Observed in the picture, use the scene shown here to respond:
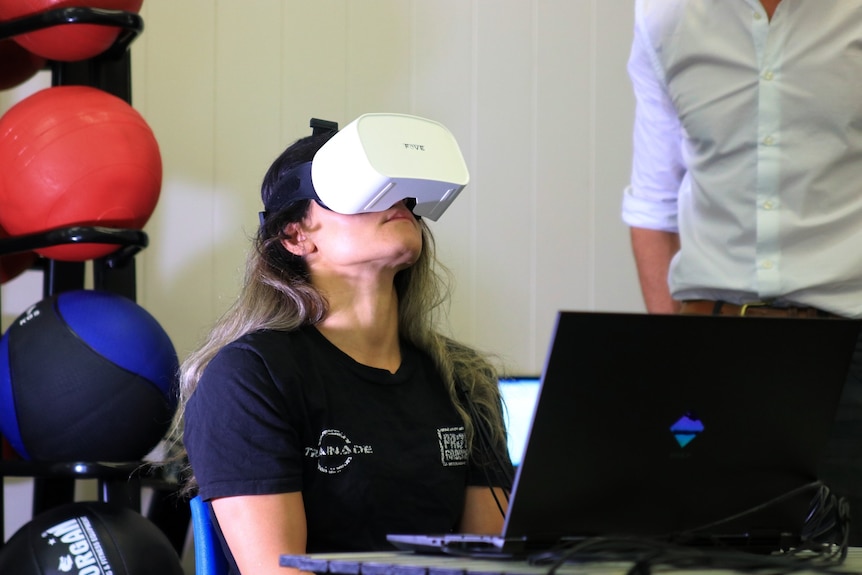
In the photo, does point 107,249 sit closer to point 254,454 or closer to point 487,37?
point 254,454

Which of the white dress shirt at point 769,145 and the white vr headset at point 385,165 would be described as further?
the white dress shirt at point 769,145

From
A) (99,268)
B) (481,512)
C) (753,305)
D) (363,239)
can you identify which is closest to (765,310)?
(753,305)

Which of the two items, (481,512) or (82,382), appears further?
(82,382)

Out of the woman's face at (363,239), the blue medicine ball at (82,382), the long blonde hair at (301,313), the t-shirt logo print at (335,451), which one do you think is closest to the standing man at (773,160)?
the long blonde hair at (301,313)

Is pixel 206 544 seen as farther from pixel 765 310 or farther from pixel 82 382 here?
pixel 765 310

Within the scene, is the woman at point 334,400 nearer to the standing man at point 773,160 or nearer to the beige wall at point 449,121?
the standing man at point 773,160

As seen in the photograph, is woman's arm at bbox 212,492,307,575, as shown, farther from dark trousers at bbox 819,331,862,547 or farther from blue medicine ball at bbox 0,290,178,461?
dark trousers at bbox 819,331,862,547

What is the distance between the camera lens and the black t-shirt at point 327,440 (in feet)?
4.37

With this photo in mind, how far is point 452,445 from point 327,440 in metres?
0.21

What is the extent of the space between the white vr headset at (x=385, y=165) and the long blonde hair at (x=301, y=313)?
12cm

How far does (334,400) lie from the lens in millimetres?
1452

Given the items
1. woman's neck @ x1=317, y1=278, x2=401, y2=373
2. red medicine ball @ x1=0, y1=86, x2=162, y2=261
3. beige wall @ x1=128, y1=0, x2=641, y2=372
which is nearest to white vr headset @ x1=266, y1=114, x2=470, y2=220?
woman's neck @ x1=317, y1=278, x2=401, y2=373

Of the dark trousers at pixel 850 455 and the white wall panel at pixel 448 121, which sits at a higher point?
the white wall panel at pixel 448 121

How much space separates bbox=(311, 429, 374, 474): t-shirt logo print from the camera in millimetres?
1399
